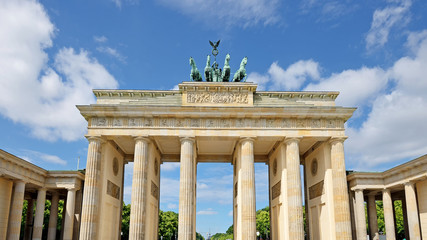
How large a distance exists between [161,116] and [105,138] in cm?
539

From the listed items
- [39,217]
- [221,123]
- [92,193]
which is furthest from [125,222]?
[221,123]

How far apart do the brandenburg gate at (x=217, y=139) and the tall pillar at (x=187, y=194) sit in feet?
0.26

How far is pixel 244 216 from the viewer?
30344mm

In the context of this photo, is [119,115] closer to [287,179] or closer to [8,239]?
[8,239]

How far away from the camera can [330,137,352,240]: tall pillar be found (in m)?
30.3

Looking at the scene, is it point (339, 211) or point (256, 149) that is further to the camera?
point (256, 149)

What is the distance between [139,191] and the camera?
3073 centimetres

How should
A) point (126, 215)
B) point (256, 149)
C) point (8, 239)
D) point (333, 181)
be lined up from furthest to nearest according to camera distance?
point (126, 215) → point (256, 149) → point (333, 181) → point (8, 239)

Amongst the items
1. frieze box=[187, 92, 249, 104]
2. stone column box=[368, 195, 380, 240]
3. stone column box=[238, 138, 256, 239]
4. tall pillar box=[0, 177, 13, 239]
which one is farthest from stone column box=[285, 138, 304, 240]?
tall pillar box=[0, 177, 13, 239]

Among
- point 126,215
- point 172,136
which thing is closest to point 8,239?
point 172,136

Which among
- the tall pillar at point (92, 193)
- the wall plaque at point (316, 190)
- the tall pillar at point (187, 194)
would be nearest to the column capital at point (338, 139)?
the wall plaque at point (316, 190)

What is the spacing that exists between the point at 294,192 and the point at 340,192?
3.95 m

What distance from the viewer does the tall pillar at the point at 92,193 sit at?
29750 millimetres

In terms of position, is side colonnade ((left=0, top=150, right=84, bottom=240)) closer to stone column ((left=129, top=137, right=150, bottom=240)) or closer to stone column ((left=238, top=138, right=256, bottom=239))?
stone column ((left=129, top=137, right=150, bottom=240))
